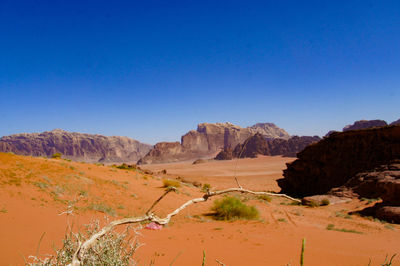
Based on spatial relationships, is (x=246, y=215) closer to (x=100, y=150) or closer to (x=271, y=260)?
(x=271, y=260)

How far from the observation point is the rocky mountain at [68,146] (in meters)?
164

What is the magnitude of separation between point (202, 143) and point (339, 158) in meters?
145

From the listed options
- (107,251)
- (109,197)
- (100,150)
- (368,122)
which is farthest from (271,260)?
(100,150)

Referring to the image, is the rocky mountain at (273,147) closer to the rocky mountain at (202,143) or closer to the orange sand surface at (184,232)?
the rocky mountain at (202,143)

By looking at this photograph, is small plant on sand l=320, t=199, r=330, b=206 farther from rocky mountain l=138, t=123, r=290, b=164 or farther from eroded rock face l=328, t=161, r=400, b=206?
rocky mountain l=138, t=123, r=290, b=164

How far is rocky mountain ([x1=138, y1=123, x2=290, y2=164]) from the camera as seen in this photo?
132750 mm

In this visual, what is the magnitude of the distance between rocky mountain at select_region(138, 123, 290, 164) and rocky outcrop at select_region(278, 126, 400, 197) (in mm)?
106271

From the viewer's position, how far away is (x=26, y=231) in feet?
18.4

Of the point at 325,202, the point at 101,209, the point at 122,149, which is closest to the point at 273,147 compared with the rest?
Result: the point at 325,202

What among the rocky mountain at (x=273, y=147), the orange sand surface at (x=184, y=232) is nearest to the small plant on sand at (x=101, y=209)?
the orange sand surface at (x=184, y=232)

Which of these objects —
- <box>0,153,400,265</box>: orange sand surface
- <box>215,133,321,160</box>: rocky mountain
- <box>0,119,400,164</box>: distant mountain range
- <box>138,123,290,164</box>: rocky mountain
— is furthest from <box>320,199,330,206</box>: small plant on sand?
<box>138,123,290,164</box>: rocky mountain

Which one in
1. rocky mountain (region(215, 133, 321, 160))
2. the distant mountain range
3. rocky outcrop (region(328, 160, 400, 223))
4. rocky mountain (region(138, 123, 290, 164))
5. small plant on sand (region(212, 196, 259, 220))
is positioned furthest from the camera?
the distant mountain range

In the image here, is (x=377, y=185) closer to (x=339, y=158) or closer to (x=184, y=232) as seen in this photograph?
(x=339, y=158)

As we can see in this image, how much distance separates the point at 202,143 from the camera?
16288 centimetres
